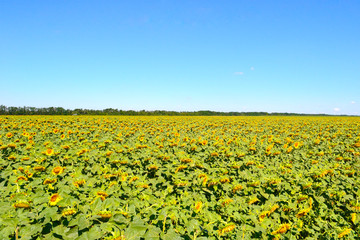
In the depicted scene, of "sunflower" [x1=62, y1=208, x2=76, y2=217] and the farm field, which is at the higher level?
"sunflower" [x1=62, y1=208, x2=76, y2=217]

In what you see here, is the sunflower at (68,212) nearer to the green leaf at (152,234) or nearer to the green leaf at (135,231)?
the green leaf at (135,231)

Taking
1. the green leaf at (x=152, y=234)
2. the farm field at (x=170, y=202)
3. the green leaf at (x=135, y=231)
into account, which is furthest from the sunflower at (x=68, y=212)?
the green leaf at (x=152, y=234)

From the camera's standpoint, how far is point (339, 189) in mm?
3785

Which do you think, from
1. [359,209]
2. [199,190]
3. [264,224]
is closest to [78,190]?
[199,190]

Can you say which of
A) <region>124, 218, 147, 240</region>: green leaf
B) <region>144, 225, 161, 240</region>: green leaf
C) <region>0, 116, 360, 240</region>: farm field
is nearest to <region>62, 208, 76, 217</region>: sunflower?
<region>0, 116, 360, 240</region>: farm field

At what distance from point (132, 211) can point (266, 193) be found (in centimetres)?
253

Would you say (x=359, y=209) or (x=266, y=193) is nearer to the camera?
(x=359, y=209)

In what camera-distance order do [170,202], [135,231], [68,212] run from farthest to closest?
[170,202] → [68,212] → [135,231]

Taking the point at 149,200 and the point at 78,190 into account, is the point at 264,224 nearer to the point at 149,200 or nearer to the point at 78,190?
the point at 149,200

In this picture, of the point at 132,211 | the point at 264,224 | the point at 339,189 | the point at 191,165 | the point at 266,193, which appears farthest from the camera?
the point at 191,165

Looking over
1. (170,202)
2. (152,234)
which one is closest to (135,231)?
(152,234)

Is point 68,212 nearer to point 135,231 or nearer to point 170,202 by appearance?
point 135,231

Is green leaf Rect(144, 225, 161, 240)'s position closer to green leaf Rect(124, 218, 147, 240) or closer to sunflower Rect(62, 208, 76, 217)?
green leaf Rect(124, 218, 147, 240)

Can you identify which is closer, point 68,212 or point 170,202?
point 68,212
